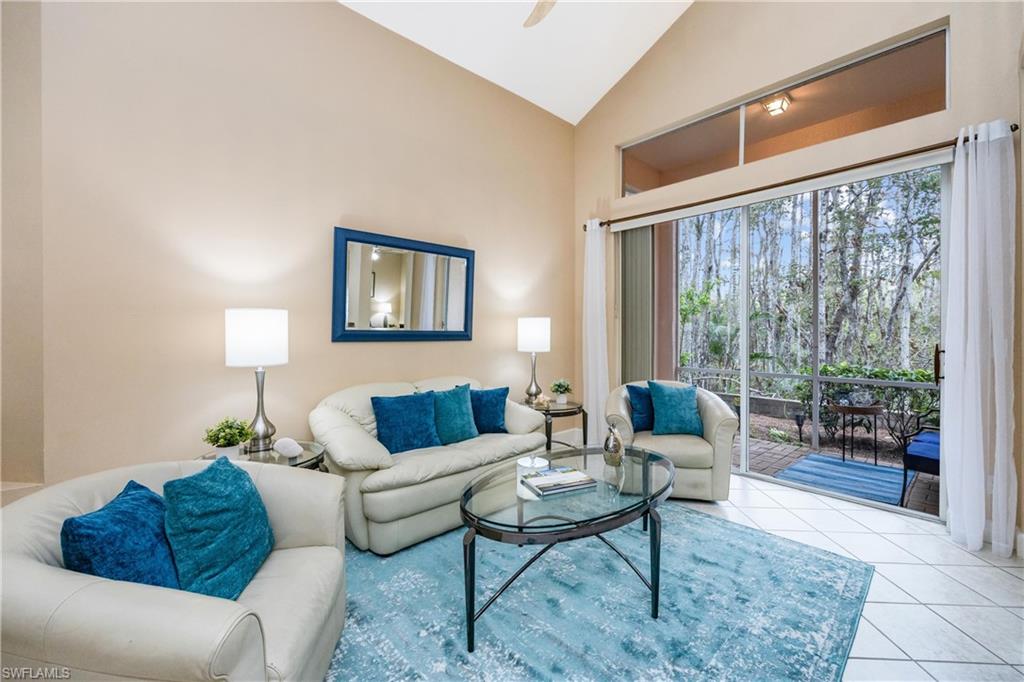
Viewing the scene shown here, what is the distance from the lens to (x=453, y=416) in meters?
3.17

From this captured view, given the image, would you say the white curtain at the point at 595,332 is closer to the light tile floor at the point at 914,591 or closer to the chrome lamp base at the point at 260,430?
the light tile floor at the point at 914,591

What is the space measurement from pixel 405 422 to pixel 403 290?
3.76 feet

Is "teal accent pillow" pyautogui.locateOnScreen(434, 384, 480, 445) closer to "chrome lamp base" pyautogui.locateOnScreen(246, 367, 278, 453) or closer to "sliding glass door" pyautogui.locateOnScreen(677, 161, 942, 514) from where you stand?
"chrome lamp base" pyautogui.locateOnScreen(246, 367, 278, 453)

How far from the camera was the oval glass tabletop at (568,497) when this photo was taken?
1.79m

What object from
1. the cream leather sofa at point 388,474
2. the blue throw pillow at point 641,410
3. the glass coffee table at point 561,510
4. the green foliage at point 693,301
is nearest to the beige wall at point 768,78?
the green foliage at point 693,301

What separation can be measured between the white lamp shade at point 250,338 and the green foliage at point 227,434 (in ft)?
1.08

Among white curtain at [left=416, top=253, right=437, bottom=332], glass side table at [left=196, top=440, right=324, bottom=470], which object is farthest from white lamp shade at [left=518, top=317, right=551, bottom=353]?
glass side table at [left=196, top=440, right=324, bottom=470]

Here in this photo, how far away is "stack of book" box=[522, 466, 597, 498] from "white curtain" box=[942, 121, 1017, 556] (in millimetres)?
2319

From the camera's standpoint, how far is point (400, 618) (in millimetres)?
1924

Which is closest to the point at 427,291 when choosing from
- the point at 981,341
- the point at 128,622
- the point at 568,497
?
the point at 568,497

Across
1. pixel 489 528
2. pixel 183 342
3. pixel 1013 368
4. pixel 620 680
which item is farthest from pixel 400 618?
pixel 1013 368

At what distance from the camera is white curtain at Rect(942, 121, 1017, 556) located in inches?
98.0

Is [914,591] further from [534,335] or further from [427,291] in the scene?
[427,291]

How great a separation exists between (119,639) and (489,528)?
3.62ft
